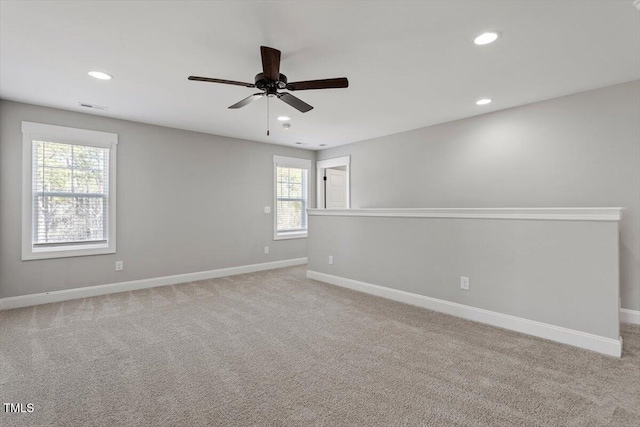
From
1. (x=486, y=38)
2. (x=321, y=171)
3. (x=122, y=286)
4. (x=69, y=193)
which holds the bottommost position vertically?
(x=122, y=286)

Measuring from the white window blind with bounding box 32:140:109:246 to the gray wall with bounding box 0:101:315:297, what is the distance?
0.18 m

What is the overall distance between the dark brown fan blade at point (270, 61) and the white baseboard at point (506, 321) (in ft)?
9.61

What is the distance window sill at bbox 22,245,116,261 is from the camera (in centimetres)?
386

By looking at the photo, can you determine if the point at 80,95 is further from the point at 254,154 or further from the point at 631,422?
the point at 631,422

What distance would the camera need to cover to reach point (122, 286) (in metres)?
4.50

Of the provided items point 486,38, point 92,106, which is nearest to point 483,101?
point 486,38

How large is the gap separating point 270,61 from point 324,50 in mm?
544

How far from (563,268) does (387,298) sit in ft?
6.36

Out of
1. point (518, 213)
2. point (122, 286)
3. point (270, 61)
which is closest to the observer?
point (270, 61)

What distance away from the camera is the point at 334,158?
259 inches

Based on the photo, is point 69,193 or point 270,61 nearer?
point 270,61

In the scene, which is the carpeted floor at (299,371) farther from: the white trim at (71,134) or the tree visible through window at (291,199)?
the tree visible through window at (291,199)

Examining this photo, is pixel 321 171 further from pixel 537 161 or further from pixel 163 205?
pixel 537 161

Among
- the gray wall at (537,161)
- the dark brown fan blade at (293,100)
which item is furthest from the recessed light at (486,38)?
the gray wall at (537,161)
